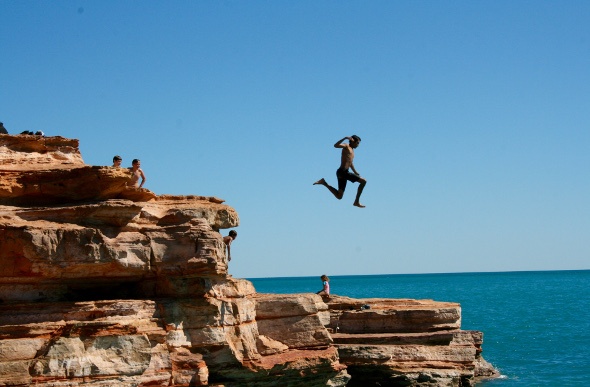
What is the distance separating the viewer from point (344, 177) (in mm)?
23438

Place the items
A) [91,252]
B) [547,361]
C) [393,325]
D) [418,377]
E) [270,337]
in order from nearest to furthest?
[91,252] → [270,337] → [418,377] → [393,325] → [547,361]

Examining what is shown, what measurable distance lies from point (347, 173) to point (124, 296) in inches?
249

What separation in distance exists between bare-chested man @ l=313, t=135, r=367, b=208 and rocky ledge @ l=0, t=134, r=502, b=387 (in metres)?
2.82

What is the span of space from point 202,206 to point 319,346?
5.77 metres

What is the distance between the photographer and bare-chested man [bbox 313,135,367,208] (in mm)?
23203

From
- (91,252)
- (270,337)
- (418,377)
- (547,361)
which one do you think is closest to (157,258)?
(91,252)

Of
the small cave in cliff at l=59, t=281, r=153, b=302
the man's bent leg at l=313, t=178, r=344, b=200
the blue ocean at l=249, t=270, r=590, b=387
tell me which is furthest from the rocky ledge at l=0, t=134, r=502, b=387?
the blue ocean at l=249, t=270, r=590, b=387

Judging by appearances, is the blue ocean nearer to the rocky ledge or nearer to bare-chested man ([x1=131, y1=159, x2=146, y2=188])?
the rocky ledge

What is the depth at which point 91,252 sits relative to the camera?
20953 mm

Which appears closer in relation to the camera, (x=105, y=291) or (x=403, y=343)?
(x=105, y=291)

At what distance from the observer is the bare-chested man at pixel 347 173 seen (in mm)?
23203

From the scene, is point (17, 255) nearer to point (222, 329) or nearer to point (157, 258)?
point (157, 258)

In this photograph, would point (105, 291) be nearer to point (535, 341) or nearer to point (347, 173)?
point (347, 173)

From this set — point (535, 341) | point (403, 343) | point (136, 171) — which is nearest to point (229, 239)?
point (136, 171)
